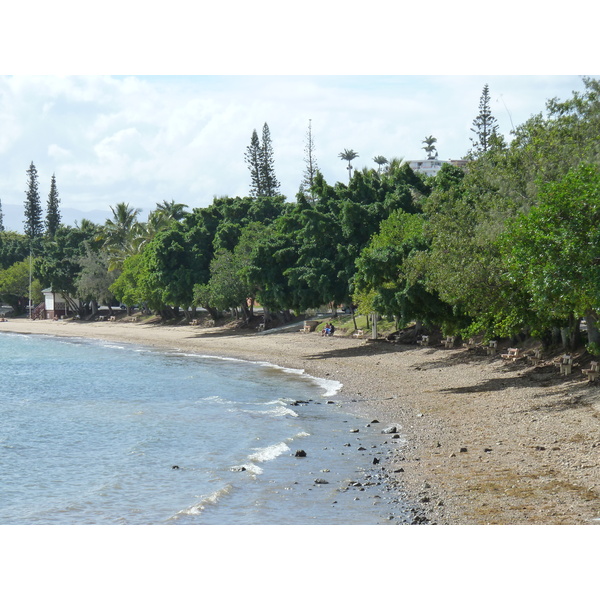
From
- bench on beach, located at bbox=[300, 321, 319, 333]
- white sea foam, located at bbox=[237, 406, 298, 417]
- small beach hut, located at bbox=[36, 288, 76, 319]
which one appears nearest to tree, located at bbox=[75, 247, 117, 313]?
small beach hut, located at bbox=[36, 288, 76, 319]

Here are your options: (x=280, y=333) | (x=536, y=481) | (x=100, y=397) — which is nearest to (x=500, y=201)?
(x=536, y=481)

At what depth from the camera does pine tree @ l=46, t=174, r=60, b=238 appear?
335ft

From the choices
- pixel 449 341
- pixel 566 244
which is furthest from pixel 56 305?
pixel 566 244

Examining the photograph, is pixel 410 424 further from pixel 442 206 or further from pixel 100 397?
pixel 100 397

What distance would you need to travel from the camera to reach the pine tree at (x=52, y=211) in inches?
4018

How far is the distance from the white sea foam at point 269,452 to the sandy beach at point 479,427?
118 inches

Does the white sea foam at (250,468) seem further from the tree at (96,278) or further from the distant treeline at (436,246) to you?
the tree at (96,278)

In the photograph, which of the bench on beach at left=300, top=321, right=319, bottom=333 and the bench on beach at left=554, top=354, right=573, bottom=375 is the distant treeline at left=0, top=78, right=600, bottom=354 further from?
the bench on beach at left=300, top=321, right=319, bottom=333

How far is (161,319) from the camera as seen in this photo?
67.9 m

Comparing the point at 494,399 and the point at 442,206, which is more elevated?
the point at 442,206

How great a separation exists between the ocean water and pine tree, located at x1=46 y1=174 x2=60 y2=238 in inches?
2767

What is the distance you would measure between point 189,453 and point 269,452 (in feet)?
7.15

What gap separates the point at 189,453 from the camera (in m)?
19.1
